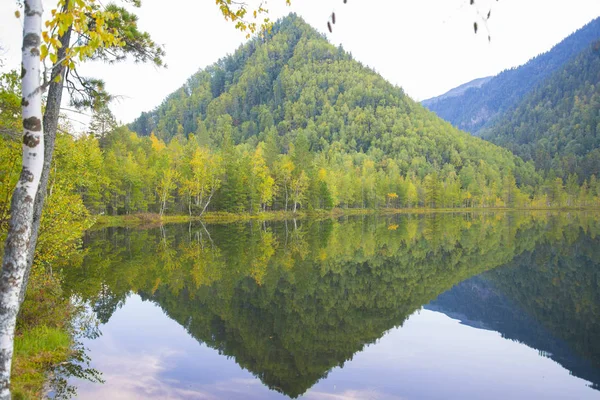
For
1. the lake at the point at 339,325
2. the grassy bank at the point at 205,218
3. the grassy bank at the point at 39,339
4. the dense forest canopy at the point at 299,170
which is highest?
the dense forest canopy at the point at 299,170

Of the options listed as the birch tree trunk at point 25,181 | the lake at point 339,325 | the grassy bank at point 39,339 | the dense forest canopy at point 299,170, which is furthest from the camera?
the dense forest canopy at point 299,170

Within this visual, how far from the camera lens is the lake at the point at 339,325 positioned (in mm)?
11250

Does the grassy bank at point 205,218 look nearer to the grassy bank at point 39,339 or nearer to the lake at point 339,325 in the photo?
the lake at point 339,325

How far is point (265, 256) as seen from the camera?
3103 cm

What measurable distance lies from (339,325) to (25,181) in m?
12.8

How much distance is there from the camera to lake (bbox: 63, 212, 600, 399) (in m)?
11.2

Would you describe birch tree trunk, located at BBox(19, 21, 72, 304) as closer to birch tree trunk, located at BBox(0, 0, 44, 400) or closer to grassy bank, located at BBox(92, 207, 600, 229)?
birch tree trunk, located at BBox(0, 0, 44, 400)

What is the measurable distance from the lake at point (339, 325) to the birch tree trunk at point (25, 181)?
547cm

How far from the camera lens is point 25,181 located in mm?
5594

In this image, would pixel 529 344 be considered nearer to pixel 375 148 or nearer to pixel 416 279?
pixel 416 279

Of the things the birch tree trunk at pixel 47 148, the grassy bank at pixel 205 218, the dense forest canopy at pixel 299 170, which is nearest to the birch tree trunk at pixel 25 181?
the dense forest canopy at pixel 299 170

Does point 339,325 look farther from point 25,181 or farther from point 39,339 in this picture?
point 25,181

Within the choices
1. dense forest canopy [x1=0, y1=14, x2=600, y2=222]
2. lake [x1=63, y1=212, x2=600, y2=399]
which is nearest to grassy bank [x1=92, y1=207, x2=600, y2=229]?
dense forest canopy [x1=0, y1=14, x2=600, y2=222]

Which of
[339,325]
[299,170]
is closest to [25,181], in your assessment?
[339,325]
